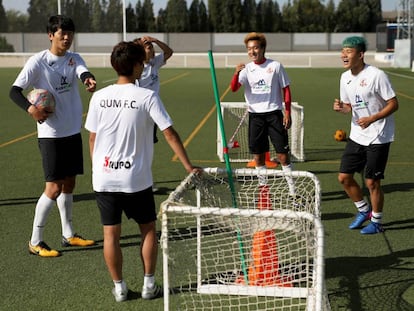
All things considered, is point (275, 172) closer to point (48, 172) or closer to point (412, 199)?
point (48, 172)

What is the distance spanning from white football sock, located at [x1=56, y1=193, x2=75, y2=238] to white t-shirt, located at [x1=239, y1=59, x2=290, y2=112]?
2812 millimetres

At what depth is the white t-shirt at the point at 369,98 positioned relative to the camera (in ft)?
20.1

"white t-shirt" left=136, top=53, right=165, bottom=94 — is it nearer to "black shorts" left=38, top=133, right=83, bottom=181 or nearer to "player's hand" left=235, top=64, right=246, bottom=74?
"player's hand" left=235, top=64, right=246, bottom=74

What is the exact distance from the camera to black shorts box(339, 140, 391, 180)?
631cm

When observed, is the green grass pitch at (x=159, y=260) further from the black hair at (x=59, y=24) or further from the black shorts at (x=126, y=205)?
the black hair at (x=59, y=24)

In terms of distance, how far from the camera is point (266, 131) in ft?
25.8

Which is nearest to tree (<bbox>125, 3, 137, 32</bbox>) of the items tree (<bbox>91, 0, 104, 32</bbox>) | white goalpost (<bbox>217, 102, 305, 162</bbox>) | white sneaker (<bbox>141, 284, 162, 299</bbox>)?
tree (<bbox>91, 0, 104, 32</bbox>)

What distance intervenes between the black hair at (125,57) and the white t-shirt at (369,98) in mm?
2732

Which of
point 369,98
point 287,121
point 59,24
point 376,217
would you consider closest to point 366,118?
point 369,98

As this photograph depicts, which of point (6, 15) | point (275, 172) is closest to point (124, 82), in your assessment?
point (275, 172)

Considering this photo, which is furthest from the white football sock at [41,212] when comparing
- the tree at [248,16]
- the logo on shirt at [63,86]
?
the tree at [248,16]

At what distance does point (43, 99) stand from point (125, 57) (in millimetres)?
1492

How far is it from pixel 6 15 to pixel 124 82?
238ft

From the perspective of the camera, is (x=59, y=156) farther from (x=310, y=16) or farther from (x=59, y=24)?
(x=310, y=16)
